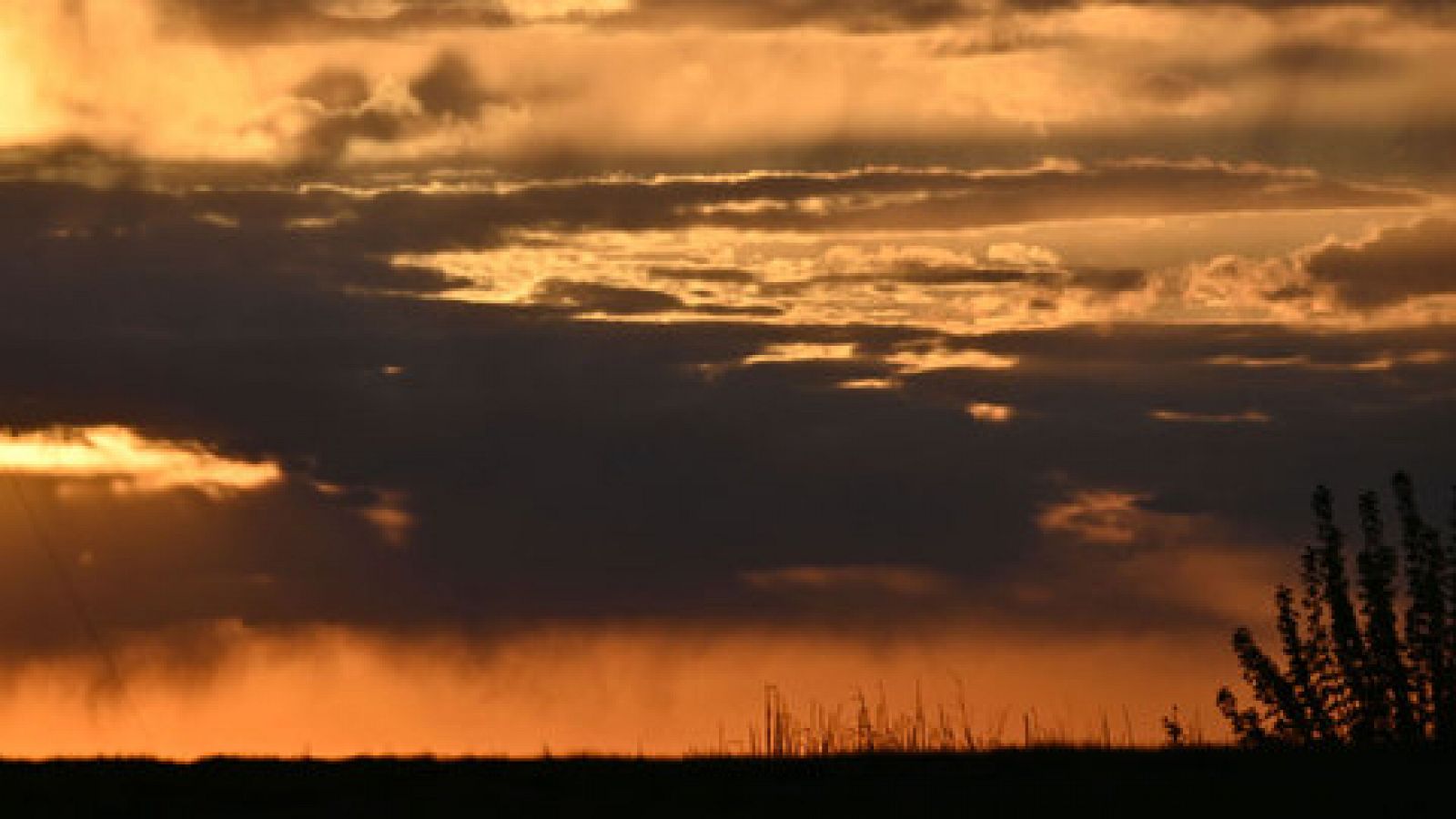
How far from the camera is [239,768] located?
28344mm

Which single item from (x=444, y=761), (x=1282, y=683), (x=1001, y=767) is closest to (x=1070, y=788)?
(x=1001, y=767)

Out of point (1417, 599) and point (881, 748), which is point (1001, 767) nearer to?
point (881, 748)

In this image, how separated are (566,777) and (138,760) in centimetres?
519

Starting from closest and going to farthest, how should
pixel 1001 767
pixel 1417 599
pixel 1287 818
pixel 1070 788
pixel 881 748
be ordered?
pixel 1287 818 < pixel 1070 788 < pixel 1001 767 < pixel 881 748 < pixel 1417 599

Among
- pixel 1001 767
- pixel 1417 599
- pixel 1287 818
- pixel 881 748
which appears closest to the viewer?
pixel 1287 818

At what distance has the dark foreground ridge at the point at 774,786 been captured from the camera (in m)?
25.3

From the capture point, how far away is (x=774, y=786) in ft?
87.9

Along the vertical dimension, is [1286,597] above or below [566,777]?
above

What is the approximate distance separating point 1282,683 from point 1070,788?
456 inches

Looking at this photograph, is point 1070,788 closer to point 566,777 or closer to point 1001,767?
point 1001,767

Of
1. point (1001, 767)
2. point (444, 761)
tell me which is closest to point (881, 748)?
point (1001, 767)

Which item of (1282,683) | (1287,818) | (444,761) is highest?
(1282,683)

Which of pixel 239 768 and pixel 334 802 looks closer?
pixel 334 802

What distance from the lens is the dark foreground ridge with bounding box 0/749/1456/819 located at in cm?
2527
